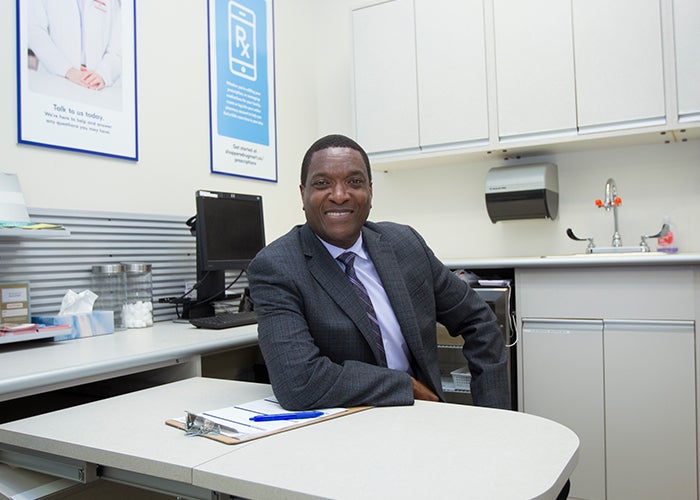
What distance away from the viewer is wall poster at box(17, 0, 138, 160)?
6.86 ft

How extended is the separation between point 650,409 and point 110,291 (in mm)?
2144

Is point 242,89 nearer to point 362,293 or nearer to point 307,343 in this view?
point 362,293

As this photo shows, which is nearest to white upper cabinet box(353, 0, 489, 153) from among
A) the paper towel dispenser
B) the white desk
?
the paper towel dispenser

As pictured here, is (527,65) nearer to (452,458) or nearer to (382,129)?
(382,129)

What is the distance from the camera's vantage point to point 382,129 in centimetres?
328

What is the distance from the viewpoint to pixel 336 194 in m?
1.45

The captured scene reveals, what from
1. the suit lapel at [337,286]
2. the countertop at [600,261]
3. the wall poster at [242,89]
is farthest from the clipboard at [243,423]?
the wall poster at [242,89]

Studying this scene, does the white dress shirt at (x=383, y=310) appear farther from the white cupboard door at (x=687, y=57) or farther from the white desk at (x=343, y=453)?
the white cupboard door at (x=687, y=57)

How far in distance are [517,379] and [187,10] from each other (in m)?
2.30

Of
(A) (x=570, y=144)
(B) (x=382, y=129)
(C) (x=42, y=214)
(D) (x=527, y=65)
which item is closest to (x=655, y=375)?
(A) (x=570, y=144)

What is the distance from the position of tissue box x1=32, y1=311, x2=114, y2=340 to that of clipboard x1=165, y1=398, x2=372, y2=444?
961 mm

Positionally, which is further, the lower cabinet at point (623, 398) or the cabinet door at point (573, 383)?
the cabinet door at point (573, 383)

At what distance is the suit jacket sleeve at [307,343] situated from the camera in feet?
3.77

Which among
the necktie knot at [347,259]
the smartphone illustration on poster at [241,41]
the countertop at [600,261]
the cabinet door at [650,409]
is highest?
the smartphone illustration on poster at [241,41]
